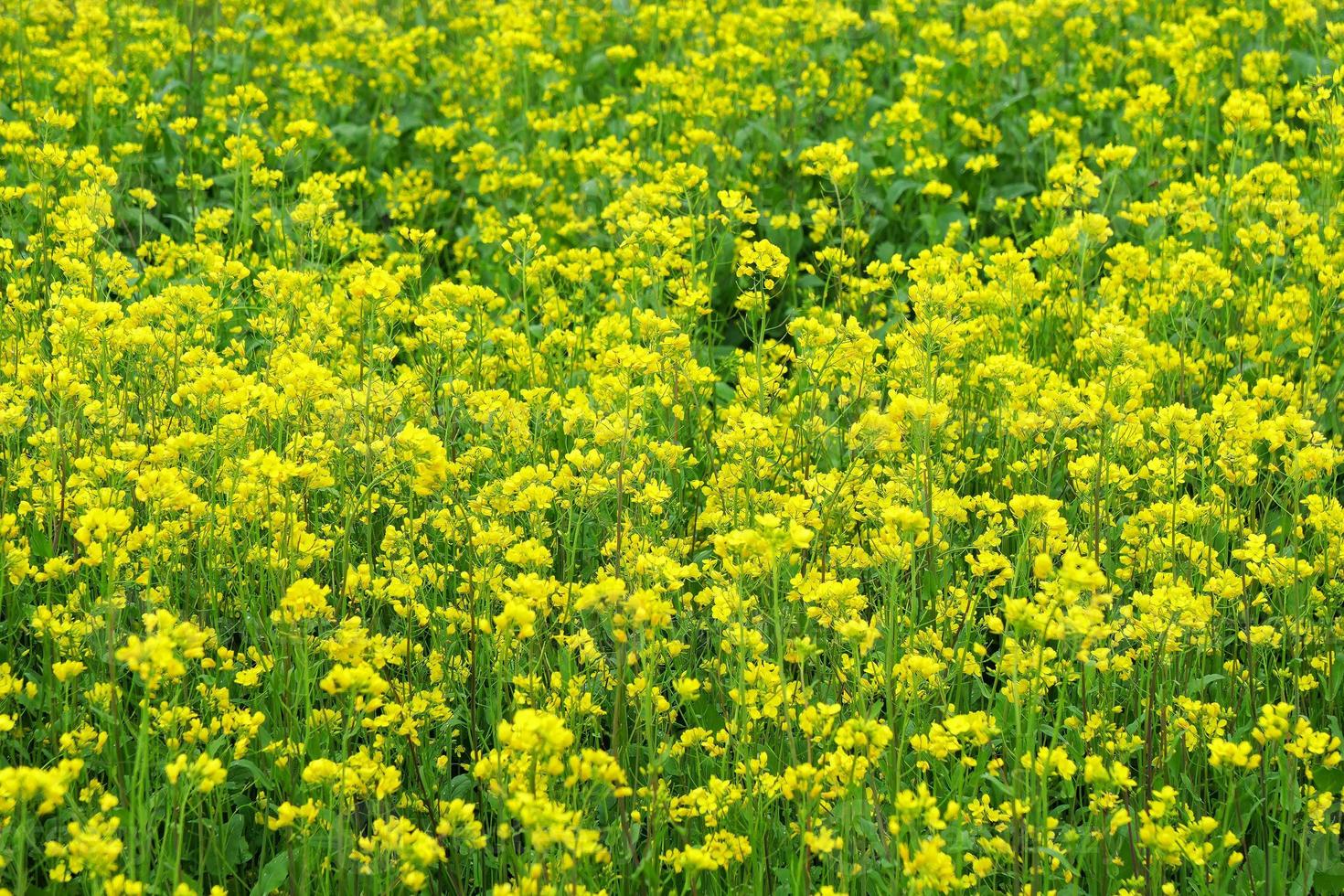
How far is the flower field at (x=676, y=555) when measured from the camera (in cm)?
286

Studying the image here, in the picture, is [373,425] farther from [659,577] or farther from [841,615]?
[841,615]

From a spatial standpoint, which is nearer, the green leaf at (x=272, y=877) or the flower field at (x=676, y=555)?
the flower field at (x=676, y=555)

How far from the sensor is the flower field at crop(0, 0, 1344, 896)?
286 cm

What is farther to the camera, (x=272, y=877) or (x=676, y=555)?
(x=676, y=555)

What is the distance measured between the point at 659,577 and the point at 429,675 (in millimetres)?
681

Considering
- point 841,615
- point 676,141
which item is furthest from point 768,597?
point 676,141

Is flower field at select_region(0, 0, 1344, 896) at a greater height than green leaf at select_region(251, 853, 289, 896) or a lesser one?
greater

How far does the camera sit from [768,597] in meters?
3.79

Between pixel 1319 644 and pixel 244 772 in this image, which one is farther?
pixel 1319 644

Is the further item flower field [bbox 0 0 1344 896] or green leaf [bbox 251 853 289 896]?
green leaf [bbox 251 853 289 896]

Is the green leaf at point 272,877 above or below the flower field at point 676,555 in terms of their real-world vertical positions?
below

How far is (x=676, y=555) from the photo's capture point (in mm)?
3887

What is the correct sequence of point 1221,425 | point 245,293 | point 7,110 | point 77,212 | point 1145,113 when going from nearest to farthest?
point 1221,425
point 77,212
point 245,293
point 1145,113
point 7,110

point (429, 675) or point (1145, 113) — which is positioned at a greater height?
point (1145, 113)
